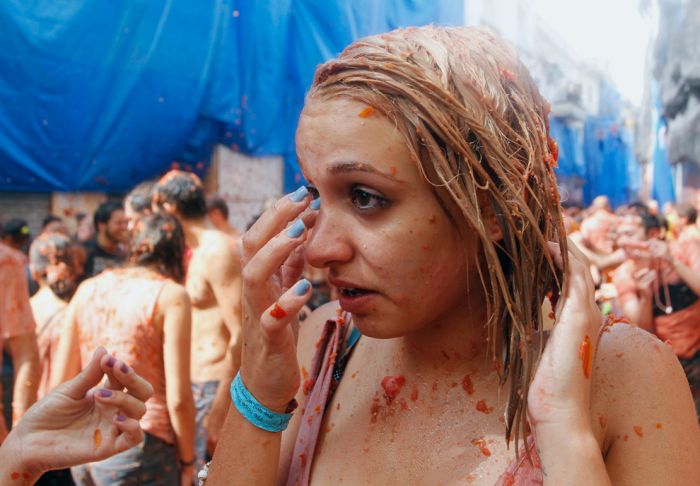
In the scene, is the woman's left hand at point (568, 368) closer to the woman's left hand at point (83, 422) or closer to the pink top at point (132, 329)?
the woman's left hand at point (83, 422)

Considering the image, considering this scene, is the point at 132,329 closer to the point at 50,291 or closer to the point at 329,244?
the point at 50,291

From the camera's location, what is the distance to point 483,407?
57.0 inches

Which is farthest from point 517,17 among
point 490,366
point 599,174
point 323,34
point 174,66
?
point 490,366

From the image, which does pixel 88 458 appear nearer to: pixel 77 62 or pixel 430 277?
pixel 430 277

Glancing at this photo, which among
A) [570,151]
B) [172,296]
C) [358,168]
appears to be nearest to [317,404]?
[358,168]

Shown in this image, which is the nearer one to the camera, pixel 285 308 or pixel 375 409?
pixel 285 308

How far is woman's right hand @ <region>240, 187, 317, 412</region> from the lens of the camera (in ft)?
4.66

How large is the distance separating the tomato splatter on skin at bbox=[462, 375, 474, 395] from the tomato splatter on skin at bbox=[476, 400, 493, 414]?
0.03 m

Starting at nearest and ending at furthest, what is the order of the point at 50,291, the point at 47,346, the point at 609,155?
the point at 47,346 < the point at 50,291 < the point at 609,155

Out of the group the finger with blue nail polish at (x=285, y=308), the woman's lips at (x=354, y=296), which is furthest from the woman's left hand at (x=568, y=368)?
the finger with blue nail polish at (x=285, y=308)

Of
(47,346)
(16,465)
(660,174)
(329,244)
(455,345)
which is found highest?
(329,244)

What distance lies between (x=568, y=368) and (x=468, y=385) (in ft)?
1.06

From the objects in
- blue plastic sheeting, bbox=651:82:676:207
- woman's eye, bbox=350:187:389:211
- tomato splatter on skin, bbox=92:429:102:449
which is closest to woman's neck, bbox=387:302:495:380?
woman's eye, bbox=350:187:389:211

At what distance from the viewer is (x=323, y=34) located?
770cm
